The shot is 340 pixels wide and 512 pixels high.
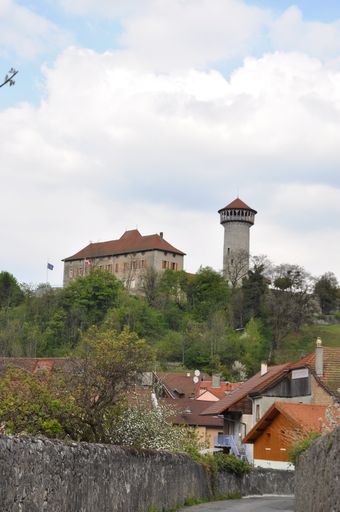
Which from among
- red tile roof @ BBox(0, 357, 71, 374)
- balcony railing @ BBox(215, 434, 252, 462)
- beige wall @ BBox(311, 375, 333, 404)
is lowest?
balcony railing @ BBox(215, 434, 252, 462)

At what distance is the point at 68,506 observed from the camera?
1221 centimetres

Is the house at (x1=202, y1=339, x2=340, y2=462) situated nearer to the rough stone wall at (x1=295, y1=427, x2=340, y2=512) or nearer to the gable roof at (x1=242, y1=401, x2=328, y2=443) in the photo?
the gable roof at (x1=242, y1=401, x2=328, y2=443)

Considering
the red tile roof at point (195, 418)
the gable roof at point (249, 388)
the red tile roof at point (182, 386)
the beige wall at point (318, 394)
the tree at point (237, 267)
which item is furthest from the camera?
the tree at point (237, 267)

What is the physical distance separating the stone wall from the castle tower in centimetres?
13087

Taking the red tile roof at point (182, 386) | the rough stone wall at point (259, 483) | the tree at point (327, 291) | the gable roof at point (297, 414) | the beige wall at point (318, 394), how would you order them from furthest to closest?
the tree at point (327, 291) < the red tile roof at point (182, 386) < the beige wall at point (318, 394) < the gable roof at point (297, 414) < the rough stone wall at point (259, 483)

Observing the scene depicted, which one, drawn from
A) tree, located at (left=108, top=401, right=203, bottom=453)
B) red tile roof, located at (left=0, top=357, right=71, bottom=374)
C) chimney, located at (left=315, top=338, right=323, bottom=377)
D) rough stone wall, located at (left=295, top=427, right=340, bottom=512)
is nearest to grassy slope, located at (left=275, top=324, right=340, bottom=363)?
red tile roof, located at (left=0, top=357, right=71, bottom=374)

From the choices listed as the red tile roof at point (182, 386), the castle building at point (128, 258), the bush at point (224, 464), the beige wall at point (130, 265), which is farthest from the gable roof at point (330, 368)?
the beige wall at point (130, 265)

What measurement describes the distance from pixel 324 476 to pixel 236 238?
483 ft

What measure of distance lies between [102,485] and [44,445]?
398cm

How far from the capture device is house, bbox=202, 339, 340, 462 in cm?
4606

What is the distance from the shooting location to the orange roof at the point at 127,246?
6550 inches

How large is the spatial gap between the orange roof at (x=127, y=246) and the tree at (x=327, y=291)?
97.1 feet

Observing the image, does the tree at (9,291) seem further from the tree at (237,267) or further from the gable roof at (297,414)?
the gable roof at (297,414)

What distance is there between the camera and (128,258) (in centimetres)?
16888
